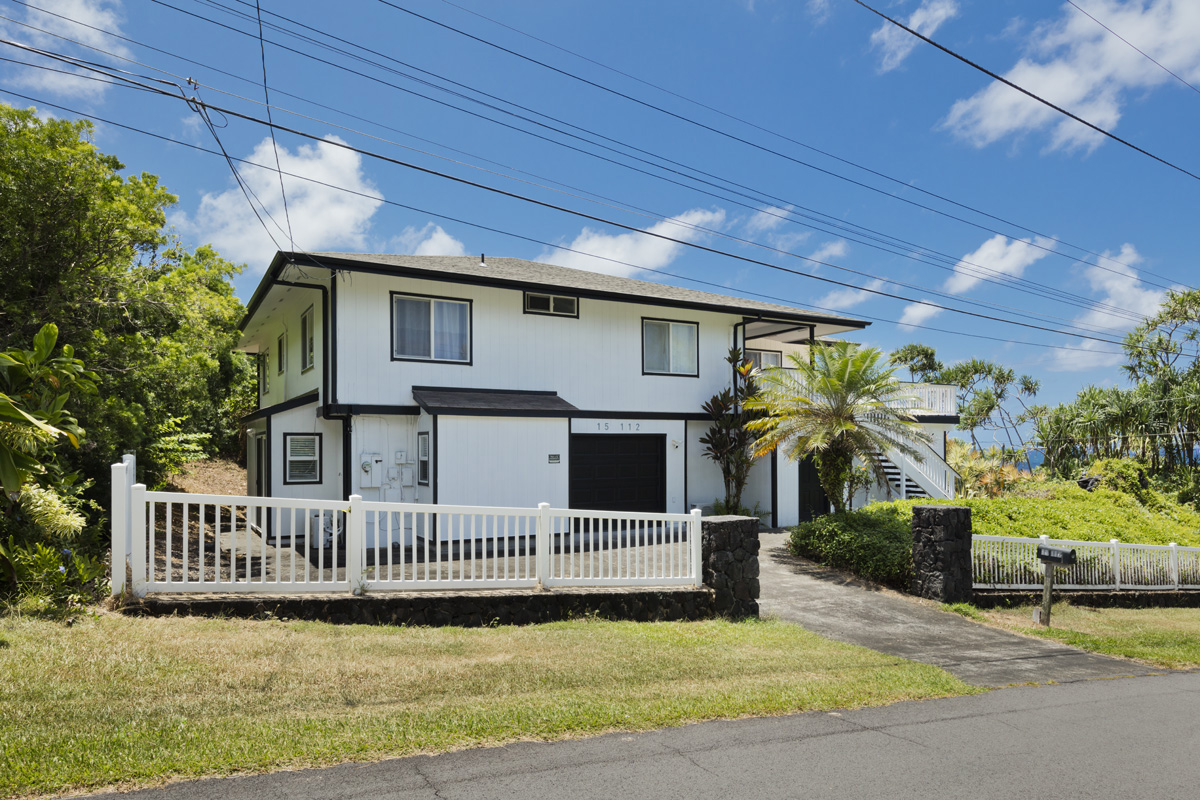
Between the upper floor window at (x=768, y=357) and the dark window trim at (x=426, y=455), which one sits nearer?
the dark window trim at (x=426, y=455)

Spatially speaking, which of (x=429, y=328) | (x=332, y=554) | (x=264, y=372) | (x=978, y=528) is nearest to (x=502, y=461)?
(x=429, y=328)

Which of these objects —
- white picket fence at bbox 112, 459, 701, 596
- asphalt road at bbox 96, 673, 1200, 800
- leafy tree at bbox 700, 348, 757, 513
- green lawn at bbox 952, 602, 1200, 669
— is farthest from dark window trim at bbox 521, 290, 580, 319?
asphalt road at bbox 96, 673, 1200, 800

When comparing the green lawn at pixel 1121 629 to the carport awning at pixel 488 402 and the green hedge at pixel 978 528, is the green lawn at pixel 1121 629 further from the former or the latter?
the carport awning at pixel 488 402

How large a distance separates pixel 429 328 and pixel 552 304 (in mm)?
3012

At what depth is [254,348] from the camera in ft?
80.2

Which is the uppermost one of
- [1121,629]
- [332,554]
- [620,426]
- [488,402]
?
[488,402]

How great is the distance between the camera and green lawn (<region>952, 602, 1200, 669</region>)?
9.47 metres

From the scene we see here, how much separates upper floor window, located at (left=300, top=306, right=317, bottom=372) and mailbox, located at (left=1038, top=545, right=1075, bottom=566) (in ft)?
46.1

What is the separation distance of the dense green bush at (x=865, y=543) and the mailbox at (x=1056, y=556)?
88.8 inches

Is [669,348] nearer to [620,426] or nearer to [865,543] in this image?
[620,426]

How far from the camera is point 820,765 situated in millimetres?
4688

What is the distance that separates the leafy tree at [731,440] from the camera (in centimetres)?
1814

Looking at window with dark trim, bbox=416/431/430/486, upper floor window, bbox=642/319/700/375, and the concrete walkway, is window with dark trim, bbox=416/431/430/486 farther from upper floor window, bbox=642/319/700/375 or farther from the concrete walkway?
the concrete walkway

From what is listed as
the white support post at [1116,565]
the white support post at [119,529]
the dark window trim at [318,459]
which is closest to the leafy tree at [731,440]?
the white support post at [1116,565]
